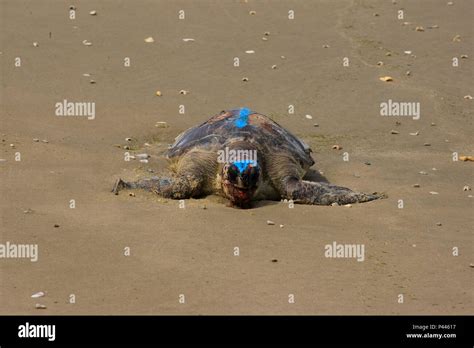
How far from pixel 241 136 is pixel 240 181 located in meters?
0.84

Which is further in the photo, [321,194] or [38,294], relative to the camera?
[321,194]

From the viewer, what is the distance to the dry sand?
6438 millimetres

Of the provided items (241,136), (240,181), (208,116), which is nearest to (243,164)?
(240,181)

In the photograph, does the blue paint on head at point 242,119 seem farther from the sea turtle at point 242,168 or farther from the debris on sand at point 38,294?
the debris on sand at point 38,294

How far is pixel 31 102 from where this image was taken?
11008 millimetres

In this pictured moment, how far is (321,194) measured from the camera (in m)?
8.51

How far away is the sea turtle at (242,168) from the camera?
27.6 feet

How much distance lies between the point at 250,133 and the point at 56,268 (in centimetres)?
298

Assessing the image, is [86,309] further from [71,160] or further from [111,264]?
[71,160]

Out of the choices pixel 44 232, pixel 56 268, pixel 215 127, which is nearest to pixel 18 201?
pixel 44 232

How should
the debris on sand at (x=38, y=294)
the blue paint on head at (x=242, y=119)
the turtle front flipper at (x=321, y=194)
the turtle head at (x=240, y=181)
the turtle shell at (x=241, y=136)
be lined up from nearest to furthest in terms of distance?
1. the debris on sand at (x=38, y=294)
2. the turtle head at (x=240, y=181)
3. the turtle front flipper at (x=321, y=194)
4. the turtle shell at (x=241, y=136)
5. the blue paint on head at (x=242, y=119)

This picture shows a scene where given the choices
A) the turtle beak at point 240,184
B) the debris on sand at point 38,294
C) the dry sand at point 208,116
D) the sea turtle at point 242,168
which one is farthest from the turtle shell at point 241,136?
the debris on sand at point 38,294

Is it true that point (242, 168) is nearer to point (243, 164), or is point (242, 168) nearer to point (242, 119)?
point (243, 164)

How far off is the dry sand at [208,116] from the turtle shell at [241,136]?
367mm
